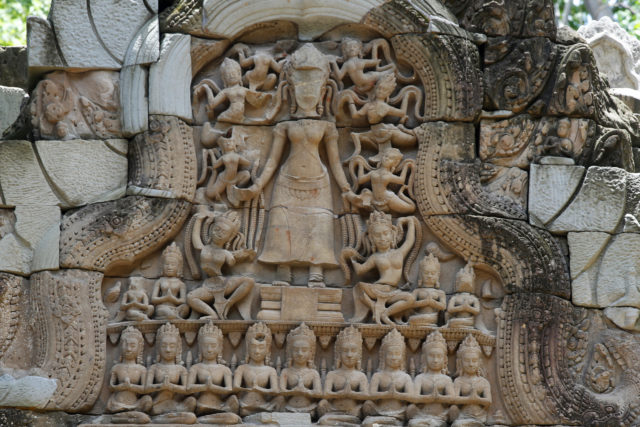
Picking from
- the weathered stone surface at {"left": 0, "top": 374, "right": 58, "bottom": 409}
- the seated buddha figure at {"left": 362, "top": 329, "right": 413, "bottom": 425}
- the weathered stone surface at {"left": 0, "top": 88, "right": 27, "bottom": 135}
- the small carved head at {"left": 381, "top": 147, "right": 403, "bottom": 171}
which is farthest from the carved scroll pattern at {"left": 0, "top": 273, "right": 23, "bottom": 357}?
the small carved head at {"left": 381, "top": 147, "right": 403, "bottom": 171}

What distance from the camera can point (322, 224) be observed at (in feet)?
27.5

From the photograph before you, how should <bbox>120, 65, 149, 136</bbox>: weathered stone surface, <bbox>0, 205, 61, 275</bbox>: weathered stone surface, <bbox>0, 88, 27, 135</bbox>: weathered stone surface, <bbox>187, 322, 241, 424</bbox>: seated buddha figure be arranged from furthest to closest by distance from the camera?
1. <bbox>0, 88, 27, 135</bbox>: weathered stone surface
2. <bbox>120, 65, 149, 136</bbox>: weathered stone surface
3. <bbox>0, 205, 61, 275</bbox>: weathered stone surface
4. <bbox>187, 322, 241, 424</bbox>: seated buddha figure

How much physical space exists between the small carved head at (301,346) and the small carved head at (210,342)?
0.45m

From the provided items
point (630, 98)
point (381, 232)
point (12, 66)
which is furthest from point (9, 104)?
point (630, 98)

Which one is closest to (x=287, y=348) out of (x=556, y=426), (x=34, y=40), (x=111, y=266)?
(x=111, y=266)

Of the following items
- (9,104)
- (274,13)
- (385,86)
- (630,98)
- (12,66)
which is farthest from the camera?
(630,98)

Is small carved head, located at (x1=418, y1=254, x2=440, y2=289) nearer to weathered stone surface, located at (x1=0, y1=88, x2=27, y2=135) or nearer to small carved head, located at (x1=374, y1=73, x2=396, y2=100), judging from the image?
small carved head, located at (x1=374, y1=73, x2=396, y2=100)

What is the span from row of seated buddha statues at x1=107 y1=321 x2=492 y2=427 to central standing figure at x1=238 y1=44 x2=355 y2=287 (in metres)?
0.49

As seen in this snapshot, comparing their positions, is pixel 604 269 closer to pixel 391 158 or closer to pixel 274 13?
pixel 391 158

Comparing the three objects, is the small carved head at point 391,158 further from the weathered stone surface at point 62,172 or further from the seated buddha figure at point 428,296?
the weathered stone surface at point 62,172

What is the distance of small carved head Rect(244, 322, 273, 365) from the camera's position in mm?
8070

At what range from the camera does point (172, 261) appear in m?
8.27

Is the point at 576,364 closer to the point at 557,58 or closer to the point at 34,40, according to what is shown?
the point at 557,58

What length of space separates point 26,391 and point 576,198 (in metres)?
3.79
